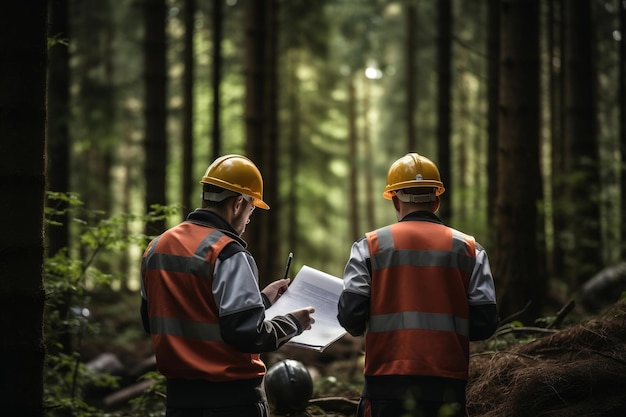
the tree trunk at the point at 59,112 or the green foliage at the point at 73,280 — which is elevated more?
the tree trunk at the point at 59,112

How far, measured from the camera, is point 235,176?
4105 millimetres

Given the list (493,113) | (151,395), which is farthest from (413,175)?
(493,113)

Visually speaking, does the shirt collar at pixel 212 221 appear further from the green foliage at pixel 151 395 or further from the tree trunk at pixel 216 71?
the tree trunk at pixel 216 71

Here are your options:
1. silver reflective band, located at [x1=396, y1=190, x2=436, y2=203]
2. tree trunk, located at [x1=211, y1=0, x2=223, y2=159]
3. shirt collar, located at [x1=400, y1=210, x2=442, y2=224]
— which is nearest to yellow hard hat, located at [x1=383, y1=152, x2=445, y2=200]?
silver reflective band, located at [x1=396, y1=190, x2=436, y2=203]

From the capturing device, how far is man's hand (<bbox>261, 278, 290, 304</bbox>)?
14.7 ft

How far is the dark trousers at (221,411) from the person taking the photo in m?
3.72

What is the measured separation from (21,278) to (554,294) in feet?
41.3

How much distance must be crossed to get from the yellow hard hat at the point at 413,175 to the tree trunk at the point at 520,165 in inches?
154

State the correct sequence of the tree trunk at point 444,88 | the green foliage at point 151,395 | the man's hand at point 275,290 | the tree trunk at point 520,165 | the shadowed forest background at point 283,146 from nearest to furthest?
the shadowed forest background at point 283,146
the man's hand at point 275,290
the green foliage at point 151,395
the tree trunk at point 520,165
the tree trunk at point 444,88

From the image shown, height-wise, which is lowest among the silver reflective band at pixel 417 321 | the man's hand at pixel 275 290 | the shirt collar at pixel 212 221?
the silver reflective band at pixel 417 321

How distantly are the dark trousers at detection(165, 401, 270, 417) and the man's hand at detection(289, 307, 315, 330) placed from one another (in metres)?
0.54

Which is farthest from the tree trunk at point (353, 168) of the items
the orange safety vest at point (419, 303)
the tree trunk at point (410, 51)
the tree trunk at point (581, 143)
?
the orange safety vest at point (419, 303)

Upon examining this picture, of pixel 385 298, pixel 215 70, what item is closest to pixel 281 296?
pixel 385 298

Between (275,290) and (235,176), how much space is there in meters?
0.87
